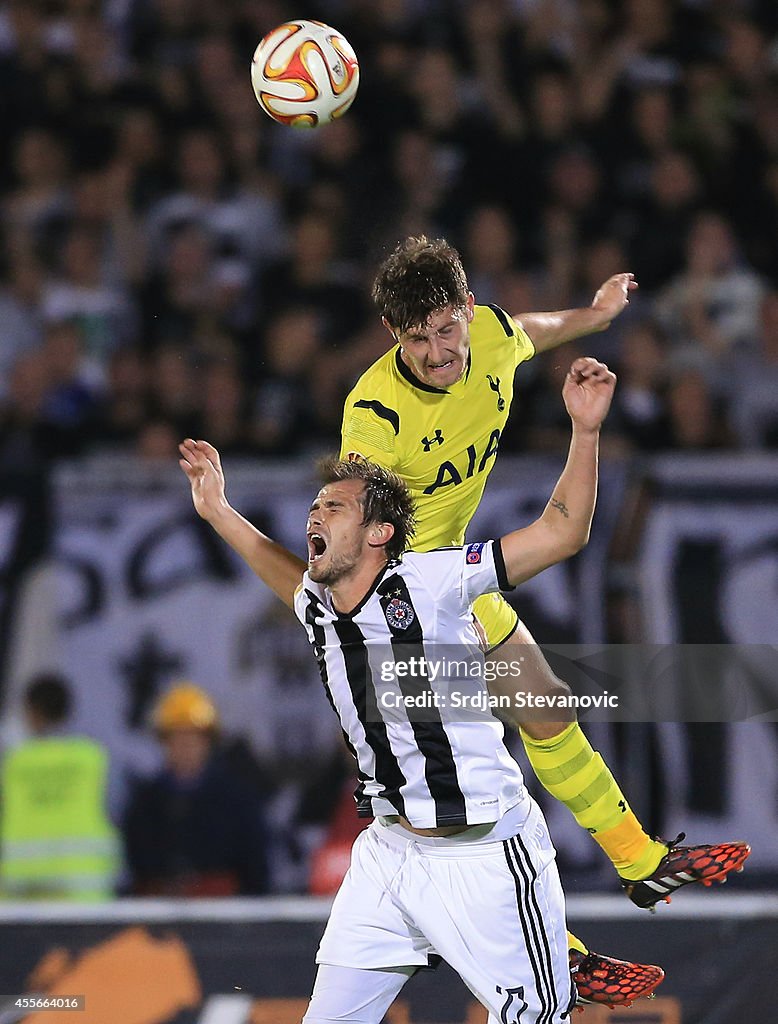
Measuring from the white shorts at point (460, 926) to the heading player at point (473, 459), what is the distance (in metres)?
0.54

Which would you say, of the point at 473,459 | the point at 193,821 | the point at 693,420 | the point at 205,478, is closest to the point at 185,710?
the point at 193,821

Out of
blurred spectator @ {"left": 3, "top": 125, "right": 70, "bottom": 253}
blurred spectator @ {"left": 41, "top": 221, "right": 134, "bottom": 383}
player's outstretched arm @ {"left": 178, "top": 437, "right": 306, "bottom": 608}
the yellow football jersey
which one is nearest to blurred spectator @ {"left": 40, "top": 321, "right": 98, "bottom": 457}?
blurred spectator @ {"left": 41, "top": 221, "right": 134, "bottom": 383}

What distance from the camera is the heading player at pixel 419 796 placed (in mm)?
4594

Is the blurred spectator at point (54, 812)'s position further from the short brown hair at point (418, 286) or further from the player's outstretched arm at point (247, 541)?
the short brown hair at point (418, 286)

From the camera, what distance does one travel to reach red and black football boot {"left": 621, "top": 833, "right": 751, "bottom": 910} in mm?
5250

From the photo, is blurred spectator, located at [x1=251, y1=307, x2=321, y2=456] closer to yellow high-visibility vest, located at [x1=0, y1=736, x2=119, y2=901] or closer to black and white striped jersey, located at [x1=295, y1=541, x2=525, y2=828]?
yellow high-visibility vest, located at [x1=0, y1=736, x2=119, y2=901]

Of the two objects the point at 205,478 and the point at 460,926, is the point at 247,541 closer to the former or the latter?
the point at 205,478

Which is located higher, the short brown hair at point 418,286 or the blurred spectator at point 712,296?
the blurred spectator at point 712,296

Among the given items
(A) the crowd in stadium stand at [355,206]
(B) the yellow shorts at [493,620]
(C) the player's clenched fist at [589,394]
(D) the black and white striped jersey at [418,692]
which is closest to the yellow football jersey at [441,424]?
(B) the yellow shorts at [493,620]

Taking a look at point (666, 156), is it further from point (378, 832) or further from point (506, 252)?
point (378, 832)

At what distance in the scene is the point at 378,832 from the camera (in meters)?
4.82

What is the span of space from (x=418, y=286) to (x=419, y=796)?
1.57 metres

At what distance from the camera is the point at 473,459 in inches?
209

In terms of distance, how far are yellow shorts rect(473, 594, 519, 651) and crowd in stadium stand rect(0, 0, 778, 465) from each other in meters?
3.12
